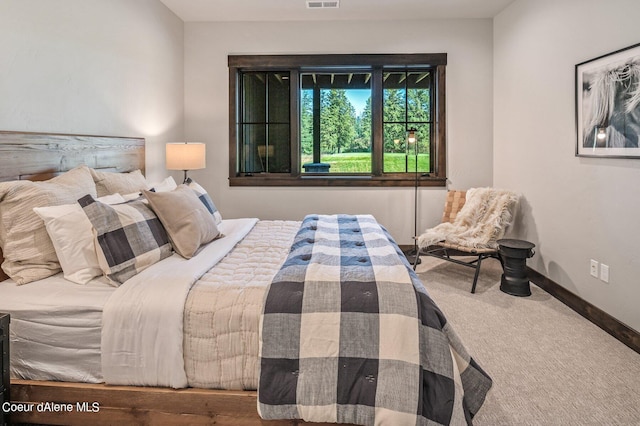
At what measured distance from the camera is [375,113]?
4680mm

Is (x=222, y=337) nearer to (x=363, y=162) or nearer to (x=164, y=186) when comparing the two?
(x=164, y=186)

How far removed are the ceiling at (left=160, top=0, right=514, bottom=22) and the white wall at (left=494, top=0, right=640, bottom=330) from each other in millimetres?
389

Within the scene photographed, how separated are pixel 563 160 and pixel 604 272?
1.00 meters

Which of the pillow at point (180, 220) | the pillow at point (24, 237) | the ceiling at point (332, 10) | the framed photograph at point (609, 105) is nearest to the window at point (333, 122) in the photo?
the ceiling at point (332, 10)

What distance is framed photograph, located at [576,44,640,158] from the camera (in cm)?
249

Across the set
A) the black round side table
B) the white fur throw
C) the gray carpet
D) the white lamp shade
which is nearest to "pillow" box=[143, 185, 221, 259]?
the white lamp shade

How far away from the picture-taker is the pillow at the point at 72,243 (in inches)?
70.9

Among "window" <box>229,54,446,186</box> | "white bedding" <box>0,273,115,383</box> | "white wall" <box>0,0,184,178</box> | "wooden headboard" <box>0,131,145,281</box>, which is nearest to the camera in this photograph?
"white bedding" <box>0,273,115,383</box>

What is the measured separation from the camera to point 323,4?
400 cm

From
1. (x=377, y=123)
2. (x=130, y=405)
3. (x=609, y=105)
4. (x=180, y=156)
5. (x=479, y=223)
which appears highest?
(x=377, y=123)

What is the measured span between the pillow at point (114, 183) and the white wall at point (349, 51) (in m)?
1.95

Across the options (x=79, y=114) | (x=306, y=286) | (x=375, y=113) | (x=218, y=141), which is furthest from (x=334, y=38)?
(x=306, y=286)

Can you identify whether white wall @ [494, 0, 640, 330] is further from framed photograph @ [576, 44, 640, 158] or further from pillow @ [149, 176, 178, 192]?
pillow @ [149, 176, 178, 192]

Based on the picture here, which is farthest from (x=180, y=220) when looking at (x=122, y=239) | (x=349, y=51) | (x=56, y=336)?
(x=349, y=51)
